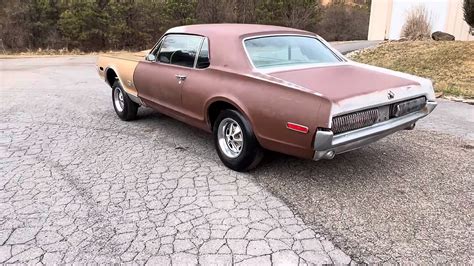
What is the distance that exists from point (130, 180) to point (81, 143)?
159 centimetres

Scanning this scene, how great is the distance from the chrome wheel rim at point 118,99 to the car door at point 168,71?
87cm

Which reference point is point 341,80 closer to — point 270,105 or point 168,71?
point 270,105

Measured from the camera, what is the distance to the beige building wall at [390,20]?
2380 cm

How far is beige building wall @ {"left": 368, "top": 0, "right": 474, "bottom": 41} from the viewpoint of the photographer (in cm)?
2380

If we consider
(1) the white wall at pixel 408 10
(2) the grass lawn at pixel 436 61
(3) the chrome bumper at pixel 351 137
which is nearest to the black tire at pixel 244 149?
(3) the chrome bumper at pixel 351 137

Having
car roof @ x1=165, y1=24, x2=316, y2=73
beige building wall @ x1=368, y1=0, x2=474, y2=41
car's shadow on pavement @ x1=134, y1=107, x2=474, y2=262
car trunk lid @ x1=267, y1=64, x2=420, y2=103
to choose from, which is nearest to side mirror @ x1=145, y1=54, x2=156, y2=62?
car roof @ x1=165, y1=24, x2=316, y2=73

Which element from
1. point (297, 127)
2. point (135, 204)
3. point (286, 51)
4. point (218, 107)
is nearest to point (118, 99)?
point (218, 107)

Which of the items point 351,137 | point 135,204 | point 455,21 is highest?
point 455,21

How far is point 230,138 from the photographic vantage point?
14.0ft

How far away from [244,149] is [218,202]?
68 cm

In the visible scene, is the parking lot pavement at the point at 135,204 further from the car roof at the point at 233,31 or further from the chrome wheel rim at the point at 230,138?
the car roof at the point at 233,31

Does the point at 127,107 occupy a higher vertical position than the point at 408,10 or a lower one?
lower

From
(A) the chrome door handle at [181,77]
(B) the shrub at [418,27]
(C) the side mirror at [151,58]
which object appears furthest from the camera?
(B) the shrub at [418,27]

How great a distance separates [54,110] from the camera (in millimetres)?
7062
